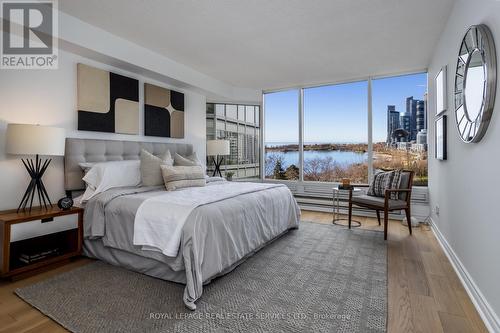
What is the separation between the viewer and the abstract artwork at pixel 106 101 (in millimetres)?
3217

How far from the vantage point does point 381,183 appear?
152 inches

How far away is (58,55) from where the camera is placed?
9.93 feet

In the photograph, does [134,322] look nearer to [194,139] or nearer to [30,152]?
[30,152]

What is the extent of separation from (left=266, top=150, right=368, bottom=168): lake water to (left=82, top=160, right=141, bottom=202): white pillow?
340 cm

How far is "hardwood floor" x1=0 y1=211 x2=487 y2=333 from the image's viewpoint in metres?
1.72

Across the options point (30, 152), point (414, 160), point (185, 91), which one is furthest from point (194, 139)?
point (414, 160)

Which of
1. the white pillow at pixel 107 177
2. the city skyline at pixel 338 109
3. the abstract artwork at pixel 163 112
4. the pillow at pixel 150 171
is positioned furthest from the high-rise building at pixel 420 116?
the white pillow at pixel 107 177

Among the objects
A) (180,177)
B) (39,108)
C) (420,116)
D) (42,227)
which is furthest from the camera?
(420,116)

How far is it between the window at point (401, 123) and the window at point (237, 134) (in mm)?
2426

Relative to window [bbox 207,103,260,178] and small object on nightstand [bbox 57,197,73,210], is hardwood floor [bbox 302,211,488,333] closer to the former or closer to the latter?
small object on nightstand [bbox 57,197,73,210]

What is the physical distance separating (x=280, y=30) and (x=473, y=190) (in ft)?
8.15

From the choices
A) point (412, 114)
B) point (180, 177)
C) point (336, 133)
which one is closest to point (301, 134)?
point (336, 133)

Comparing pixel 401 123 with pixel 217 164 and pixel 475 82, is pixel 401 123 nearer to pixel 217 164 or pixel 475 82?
pixel 475 82

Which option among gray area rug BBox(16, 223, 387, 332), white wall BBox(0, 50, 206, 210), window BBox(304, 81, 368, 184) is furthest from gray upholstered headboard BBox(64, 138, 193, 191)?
window BBox(304, 81, 368, 184)
